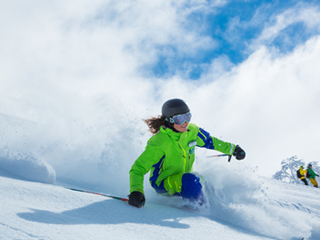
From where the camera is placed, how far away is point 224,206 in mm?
2521

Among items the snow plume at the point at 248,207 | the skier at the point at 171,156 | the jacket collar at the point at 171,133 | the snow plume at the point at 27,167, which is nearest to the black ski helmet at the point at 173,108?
the skier at the point at 171,156

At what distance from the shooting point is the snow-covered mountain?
141 cm

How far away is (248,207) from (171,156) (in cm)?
96

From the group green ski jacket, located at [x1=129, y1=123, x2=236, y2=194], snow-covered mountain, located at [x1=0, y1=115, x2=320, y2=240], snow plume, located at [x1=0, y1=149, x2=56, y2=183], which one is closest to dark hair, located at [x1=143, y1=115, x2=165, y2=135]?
green ski jacket, located at [x1=129, y1=123, x2=236, y2=194]

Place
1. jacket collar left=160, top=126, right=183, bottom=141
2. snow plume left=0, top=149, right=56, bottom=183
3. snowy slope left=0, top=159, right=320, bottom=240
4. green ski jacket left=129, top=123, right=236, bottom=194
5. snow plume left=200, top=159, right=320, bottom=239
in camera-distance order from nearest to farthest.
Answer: snowy slope left=0, top=159, right=320, bottom=240
snow plume left=200, top=159, right=320, bottom=239
green ski jacket left=129, top=123, right=236, bottom=194
jacket collar left=160, top=126, right=183, bottom=141
snow plume left=0, top=149, right=56, bottom=183

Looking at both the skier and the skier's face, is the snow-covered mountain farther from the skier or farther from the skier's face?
the skier's face

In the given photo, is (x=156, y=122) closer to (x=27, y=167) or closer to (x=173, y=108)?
(x=173, y=108)

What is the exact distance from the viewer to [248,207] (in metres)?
2.54

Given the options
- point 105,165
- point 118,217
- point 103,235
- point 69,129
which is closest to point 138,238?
point 103,235

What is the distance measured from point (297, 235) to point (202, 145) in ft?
4.71

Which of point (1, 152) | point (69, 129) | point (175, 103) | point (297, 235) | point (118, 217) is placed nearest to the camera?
point (118, 217)

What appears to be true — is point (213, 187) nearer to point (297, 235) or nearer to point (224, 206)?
point (224, 206)

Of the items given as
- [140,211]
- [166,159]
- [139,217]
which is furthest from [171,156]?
[139,217]

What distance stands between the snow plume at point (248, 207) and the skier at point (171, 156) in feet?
0.91
